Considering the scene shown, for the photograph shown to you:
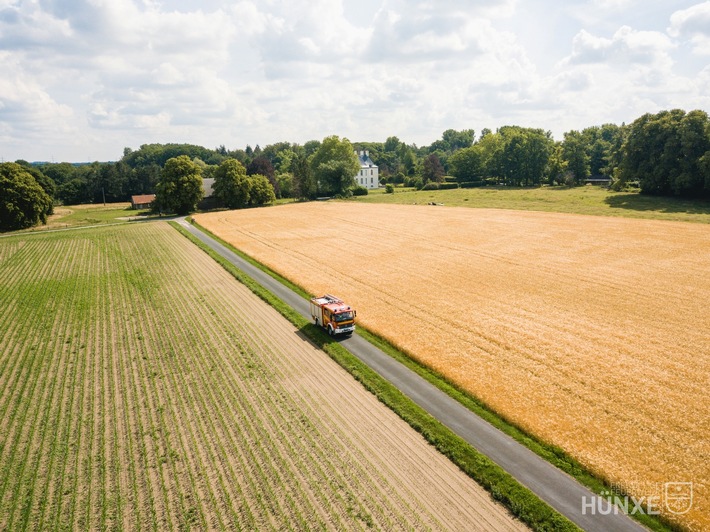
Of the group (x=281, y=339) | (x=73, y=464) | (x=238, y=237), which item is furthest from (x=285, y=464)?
(x=238, y=237)

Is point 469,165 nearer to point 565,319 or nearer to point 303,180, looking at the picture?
point 303,180

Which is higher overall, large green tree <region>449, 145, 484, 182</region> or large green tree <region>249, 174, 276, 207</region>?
large green tree <region>449, 145, 484, 182</region>

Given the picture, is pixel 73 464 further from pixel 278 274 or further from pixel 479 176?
pixel 479 176

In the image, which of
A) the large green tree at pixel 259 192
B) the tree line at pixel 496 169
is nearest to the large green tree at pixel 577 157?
the tree line at pixel 496 169

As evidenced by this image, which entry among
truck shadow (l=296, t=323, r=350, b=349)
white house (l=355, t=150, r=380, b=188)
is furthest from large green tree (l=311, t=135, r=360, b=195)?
truck shadow (l=296, t=323, r=350, b=349)

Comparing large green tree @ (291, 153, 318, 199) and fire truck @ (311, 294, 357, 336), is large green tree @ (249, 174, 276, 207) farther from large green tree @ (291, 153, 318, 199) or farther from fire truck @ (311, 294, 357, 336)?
fire truck @ (311, 294, 357, 336)

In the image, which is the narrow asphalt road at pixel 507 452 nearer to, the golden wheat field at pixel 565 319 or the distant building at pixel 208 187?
the golden wheat field at pixel 565 319
